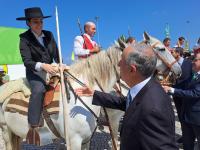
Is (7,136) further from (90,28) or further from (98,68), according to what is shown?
(90,28)

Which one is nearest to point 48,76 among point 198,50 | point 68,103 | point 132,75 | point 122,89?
point 68,103

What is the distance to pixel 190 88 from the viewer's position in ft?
17.0

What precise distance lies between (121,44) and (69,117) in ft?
4.37

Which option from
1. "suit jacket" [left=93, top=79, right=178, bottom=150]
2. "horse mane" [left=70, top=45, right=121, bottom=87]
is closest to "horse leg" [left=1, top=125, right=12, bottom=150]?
"horse mane" [left=70, top=45, right=121, bottom=87]

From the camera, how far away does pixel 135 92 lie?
99.9 inches

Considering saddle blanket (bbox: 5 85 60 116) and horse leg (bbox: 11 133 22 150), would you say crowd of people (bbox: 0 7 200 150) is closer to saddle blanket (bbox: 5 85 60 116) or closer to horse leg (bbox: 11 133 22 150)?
saddle blanket (bbox: 5 85 60 116)

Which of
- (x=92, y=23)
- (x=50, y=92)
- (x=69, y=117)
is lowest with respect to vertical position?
(x=69, y=117)

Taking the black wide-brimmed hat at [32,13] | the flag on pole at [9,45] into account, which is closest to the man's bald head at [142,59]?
the black wide-brimmed hat at [32,13]

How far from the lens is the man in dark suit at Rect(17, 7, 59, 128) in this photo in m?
4.68

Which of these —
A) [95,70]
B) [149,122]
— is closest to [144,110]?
[149,122]

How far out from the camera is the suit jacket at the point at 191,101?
4.91 m

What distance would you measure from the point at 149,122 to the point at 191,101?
10.4 ft

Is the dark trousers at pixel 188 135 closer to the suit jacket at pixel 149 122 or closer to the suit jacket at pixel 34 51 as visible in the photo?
the suit jacket at pixel 34 51

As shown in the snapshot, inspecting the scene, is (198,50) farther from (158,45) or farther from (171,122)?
(171,122)
